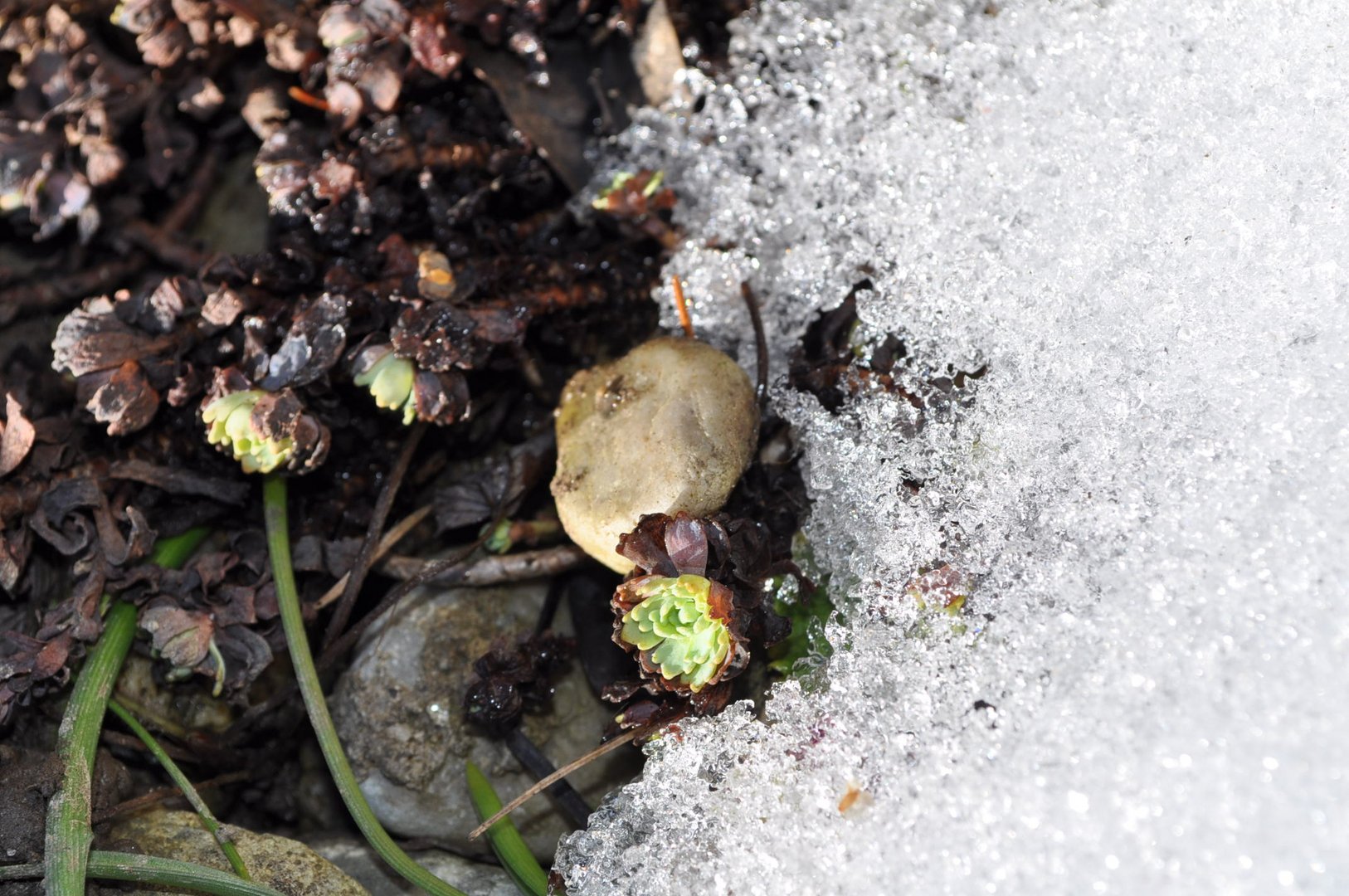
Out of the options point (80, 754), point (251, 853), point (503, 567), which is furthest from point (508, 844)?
point (80, 754)

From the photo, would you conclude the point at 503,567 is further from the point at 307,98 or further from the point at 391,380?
the point at 307,98

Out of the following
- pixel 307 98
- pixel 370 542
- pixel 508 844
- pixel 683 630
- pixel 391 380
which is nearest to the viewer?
pixel 683 630

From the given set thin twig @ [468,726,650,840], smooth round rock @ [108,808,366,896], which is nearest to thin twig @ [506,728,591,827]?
thin twig @ [468,726,650,840]

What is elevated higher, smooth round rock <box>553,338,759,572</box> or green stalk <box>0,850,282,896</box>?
smooth round rock <box>553,338,759,572</box>

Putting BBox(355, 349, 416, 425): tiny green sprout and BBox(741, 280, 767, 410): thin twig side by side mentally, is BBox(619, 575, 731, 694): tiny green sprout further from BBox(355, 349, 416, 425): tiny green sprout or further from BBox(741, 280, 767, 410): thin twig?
BBox(355, 349, 416, 425): tiny green sprout

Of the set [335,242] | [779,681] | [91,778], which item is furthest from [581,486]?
[91,778]

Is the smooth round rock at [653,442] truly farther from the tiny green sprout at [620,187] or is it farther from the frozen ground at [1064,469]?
the tiny green sprout at [620,187]
